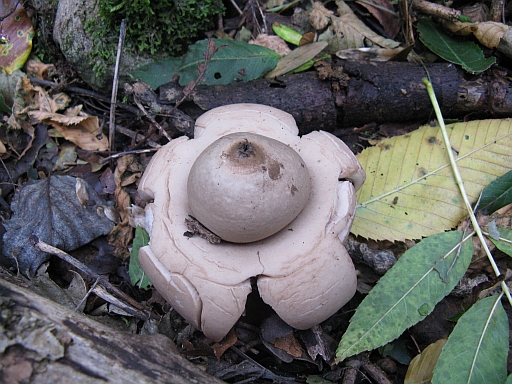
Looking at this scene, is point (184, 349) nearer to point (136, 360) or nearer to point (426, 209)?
point (136, 360)

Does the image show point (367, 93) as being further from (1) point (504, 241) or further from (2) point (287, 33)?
(1) point (504, 241)

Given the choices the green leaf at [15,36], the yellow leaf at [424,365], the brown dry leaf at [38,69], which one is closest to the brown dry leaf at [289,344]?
the yellow leaf at [424,365]

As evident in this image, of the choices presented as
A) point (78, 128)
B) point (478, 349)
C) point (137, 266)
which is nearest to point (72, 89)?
point (78, 128)

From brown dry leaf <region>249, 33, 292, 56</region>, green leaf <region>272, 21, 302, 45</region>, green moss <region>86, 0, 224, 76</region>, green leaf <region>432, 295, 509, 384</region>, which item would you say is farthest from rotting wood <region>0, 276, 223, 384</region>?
green leaf <region>272, 21, 302, 45</region>

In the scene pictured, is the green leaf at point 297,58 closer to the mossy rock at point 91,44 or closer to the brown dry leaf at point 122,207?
the mossy rock at point 91,44

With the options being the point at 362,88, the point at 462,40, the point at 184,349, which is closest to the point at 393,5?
the point at 462,40

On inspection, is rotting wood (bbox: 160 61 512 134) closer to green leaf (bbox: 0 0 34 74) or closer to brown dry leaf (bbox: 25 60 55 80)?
brown dry leaf (bbox: 25 60 55 80)
